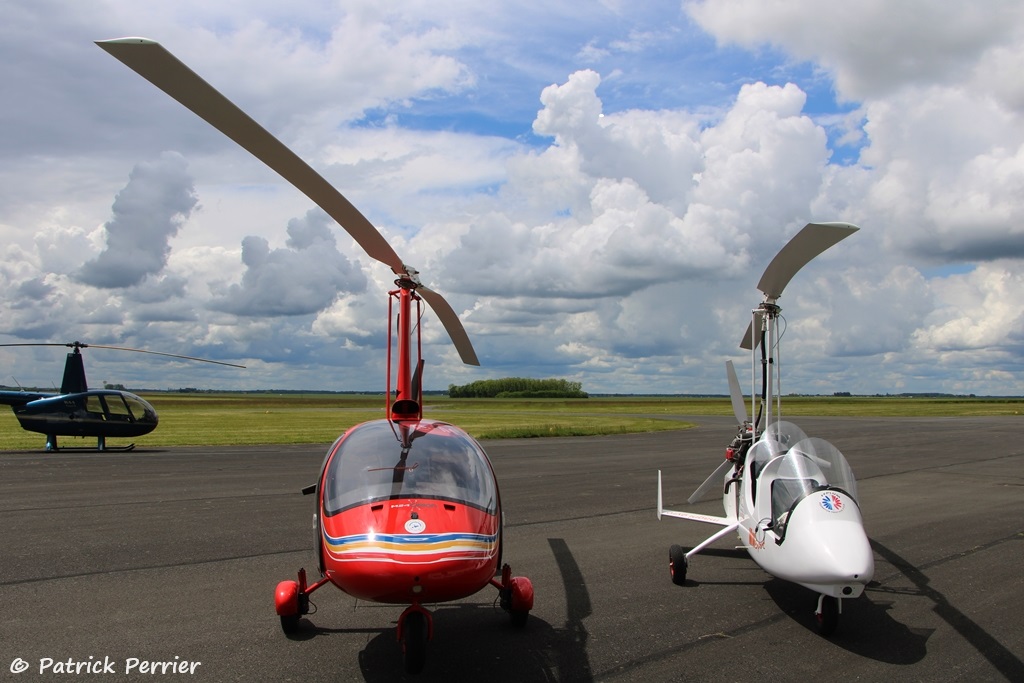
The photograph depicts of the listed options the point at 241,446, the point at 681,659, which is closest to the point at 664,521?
the point at 681,659

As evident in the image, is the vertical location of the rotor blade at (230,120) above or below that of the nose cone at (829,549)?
above

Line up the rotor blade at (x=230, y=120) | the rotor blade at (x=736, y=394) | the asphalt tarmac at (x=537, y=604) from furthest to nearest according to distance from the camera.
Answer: the rotor blade at (x=736, y=394) → the asphalt tarmac at (x=537, y=604) → the rotor blade at (x=230, y=120)

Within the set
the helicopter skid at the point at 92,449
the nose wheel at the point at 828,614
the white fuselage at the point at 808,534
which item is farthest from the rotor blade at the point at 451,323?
the helicopter skid at the point at 92,449

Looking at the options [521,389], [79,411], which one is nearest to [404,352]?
[79,411]

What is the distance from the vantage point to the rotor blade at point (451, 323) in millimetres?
7034

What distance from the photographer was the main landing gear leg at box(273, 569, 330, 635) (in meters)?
5.81

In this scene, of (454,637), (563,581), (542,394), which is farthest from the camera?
(542,394)

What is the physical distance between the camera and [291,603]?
229 inches

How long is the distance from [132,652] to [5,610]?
185 centimetres

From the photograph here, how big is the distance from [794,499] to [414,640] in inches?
137

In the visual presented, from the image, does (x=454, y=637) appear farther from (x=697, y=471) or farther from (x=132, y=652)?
(x=697, y=471)

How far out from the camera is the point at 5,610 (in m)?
6.45

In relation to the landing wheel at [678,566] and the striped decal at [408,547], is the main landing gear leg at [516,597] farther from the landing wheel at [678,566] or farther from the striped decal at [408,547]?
the landing wheel at [678,566]

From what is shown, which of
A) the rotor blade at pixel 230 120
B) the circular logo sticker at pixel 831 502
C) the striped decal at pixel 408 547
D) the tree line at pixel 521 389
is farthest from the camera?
the tree line at pixel 521 389
